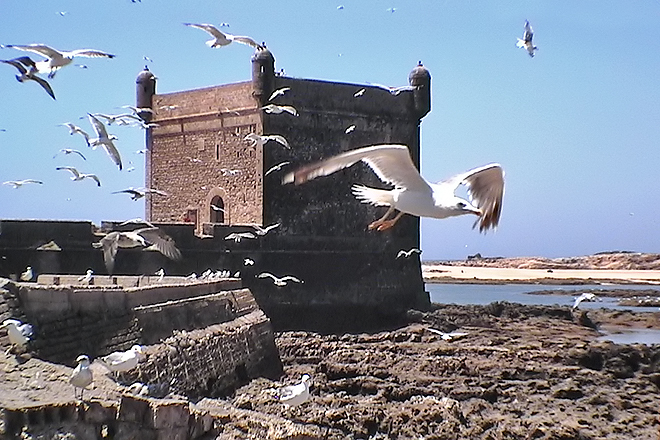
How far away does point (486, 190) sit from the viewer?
874cm

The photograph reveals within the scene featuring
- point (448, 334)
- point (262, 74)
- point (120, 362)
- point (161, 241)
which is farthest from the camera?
point (262, 74)

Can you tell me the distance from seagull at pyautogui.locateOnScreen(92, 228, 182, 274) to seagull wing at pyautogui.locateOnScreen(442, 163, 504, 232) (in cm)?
634

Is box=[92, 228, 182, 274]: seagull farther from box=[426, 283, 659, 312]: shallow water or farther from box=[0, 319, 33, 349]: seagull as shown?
box=[426, 283, 659, 312]: shallow water

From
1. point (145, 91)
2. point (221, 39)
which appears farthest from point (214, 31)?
point (145, 91)

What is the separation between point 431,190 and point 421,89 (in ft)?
63.0

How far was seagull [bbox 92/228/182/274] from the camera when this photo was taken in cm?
1506

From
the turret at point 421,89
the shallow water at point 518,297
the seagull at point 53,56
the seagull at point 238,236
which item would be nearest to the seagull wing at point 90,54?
the seagull at point 53,56

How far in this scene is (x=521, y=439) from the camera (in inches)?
517

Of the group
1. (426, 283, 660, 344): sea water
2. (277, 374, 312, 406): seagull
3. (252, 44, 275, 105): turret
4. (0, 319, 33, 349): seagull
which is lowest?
(426, 283, 660, 344): sea water

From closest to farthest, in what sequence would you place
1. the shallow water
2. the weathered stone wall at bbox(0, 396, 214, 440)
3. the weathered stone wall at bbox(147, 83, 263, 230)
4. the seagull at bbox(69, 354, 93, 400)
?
the weathered stone wall at bbox(0, 396, 214, 440) → the seagull at bbox(69, 354, 93, 400) → the weathered stone wall at bbox(147, 83, 263, 230) → the shallow water

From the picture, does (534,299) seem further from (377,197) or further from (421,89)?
(377,197)

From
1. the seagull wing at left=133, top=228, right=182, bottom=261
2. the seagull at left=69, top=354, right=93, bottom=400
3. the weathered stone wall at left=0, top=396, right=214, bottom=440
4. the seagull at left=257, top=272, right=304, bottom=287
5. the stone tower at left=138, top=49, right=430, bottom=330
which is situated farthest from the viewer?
the stone tower at left=138, top=49, right=430, bottom=330

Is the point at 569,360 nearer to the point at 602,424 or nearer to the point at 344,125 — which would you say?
the point at 602,424

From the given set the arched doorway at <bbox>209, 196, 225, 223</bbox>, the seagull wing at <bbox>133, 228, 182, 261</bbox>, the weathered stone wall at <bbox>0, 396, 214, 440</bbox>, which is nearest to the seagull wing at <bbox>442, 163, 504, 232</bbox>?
the weathered stone wall at <bbox>0, 396, 214, 440</bbox>
